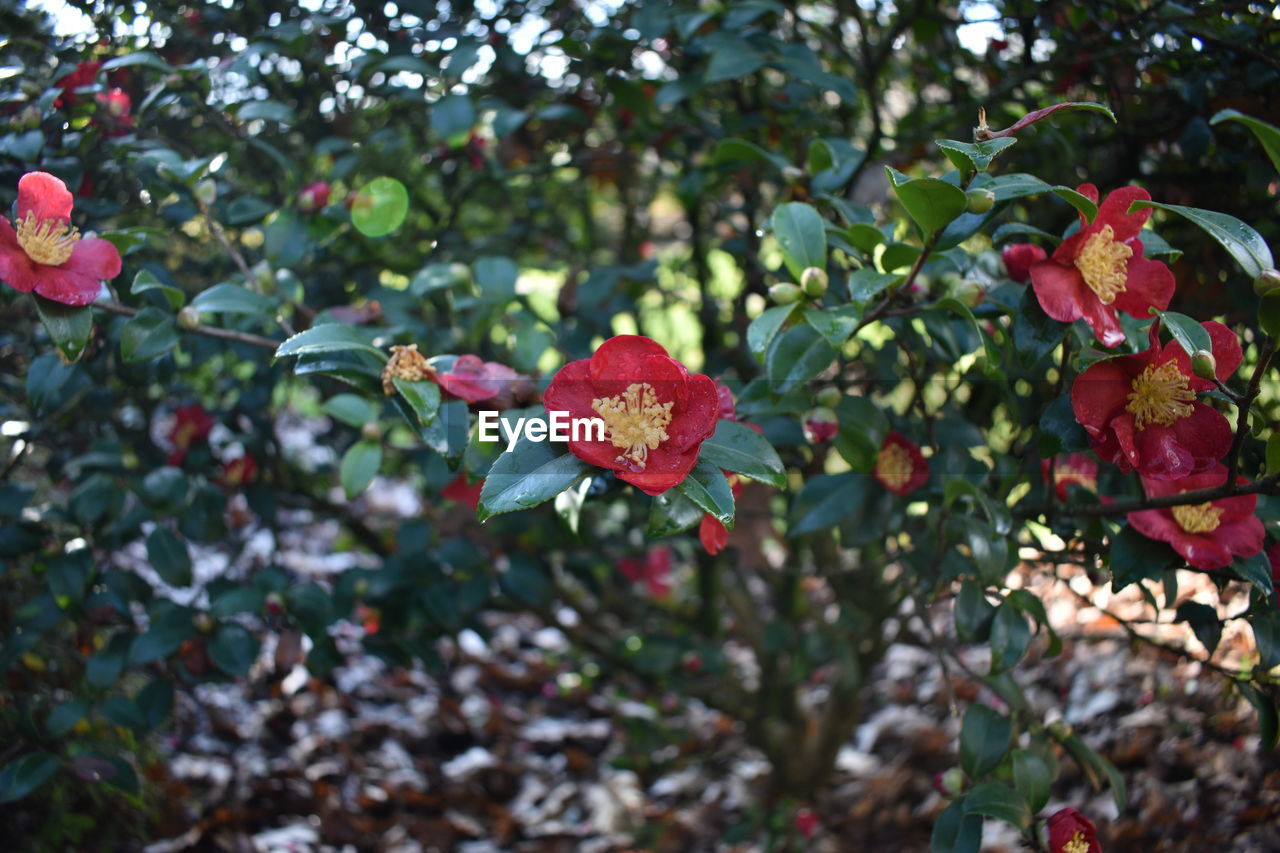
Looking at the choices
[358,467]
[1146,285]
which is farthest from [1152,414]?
[358,467]

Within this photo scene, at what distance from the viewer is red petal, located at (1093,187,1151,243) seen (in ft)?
2.37

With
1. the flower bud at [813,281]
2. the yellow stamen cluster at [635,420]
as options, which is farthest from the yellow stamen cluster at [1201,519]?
the yellow stamen cluster at [635,420]

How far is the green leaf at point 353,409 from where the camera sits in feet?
3.43

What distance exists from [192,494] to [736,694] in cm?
97

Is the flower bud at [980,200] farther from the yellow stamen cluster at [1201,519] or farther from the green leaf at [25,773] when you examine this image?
the green leaf at [25,773]

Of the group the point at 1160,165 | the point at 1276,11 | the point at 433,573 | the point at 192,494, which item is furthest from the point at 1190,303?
the point at 192,494

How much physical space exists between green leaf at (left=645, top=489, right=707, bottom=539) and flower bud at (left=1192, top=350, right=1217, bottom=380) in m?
0.38

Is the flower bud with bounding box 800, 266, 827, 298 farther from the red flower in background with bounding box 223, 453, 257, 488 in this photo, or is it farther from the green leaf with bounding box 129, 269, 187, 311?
the red flower in background with bounding box 223, 453, 257, 488

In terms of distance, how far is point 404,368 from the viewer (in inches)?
31.1

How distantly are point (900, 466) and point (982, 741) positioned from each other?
28cm

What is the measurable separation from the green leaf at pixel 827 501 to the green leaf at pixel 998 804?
29 cm

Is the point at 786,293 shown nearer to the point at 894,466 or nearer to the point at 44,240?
the point at 894,466

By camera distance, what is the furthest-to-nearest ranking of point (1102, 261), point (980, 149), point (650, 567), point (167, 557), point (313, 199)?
point (650, 567), point (167, 557), point (313, 199), point (1102, 261), point (980, 149)

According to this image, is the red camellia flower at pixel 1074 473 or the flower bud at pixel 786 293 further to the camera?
the red camellia flower at pixel 1074 473
